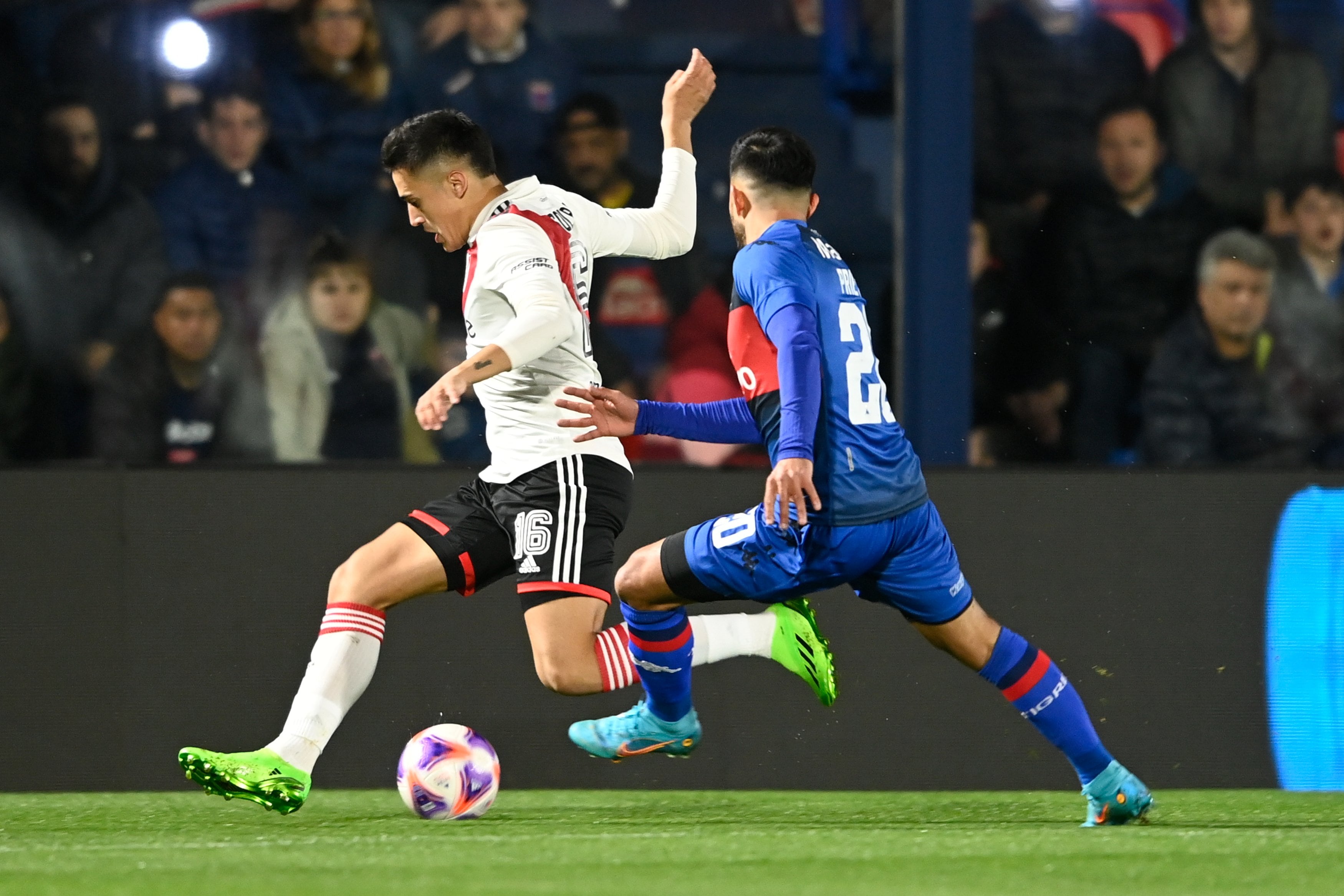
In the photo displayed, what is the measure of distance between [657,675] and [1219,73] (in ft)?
12.2

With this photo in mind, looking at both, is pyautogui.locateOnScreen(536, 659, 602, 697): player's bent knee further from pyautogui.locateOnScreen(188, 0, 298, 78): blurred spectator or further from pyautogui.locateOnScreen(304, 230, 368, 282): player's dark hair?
pyautogui.locateOnScreen(188, 0, 298, 78): blurred spectator

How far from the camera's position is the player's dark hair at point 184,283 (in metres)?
6.63

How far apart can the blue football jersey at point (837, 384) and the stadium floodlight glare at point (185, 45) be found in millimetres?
3443

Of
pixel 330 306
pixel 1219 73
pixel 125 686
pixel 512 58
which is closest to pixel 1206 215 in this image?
pixel 1219 73

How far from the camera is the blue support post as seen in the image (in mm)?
6270

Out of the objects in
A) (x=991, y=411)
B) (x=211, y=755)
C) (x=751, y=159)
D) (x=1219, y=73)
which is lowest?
(x=211, y=755)

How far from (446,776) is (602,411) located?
35.8 inches

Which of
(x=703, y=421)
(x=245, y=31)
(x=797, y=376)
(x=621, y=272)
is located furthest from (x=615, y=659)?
(x=245, y=31)

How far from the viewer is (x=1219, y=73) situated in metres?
6.99

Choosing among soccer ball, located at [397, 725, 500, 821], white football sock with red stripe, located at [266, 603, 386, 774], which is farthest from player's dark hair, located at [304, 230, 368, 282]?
soccer ball, located at [397, 725, 500, 821]

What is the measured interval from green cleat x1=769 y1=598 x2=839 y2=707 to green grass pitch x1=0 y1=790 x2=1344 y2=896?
0.32 metres

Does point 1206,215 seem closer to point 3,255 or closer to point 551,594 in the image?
point 551,594

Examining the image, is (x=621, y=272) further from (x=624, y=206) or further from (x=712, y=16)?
(x=712, y=16)

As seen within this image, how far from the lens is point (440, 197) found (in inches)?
174
